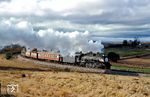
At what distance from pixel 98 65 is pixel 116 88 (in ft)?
119

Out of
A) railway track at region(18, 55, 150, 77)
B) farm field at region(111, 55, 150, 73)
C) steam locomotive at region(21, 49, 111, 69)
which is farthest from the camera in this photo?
farm field at region(111, 55, 150, 73)

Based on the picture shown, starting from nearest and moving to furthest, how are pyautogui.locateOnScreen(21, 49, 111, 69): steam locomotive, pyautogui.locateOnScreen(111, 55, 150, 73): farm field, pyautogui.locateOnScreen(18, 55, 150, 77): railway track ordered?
1. pyautogui.locateOnScreen(18, 55, 150, 77): railway track
2. pyautogui.locateOnScreen(21, 49, 111, 69): steam locomotive
3. pyautogui.locateOnScreen(111, 55, 150, 73): farm field

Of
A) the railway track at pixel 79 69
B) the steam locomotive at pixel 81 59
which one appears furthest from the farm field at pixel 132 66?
the railway track at pixel 79 69

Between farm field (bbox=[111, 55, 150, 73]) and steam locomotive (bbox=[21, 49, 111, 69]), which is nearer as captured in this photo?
steam locomotive (bbox=[21, 49, 111, 69])

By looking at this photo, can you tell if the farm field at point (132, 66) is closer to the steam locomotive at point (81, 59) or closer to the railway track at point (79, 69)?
the steam locomotive at point (81, 59)

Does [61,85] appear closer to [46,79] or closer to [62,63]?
[46,79]

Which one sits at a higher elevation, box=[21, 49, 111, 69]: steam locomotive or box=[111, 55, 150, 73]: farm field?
box=[21, 49, 111, 69]: steam locomotive

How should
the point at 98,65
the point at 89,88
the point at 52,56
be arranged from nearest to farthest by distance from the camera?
the point at 89,88
the point at 98,65
the point at 52,56

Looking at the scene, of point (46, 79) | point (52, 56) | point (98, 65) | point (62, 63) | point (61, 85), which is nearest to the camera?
point (61, 85)

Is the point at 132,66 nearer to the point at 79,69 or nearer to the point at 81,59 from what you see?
the point at 81,59

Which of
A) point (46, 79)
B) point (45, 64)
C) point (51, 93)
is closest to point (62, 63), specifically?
point (45, 64)

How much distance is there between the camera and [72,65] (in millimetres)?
87375

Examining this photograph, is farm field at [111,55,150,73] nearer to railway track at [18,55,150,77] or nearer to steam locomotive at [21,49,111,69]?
steam locomotive at [21,49,111,69]

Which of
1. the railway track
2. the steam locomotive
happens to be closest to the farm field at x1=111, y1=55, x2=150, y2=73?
the steam locomotive
